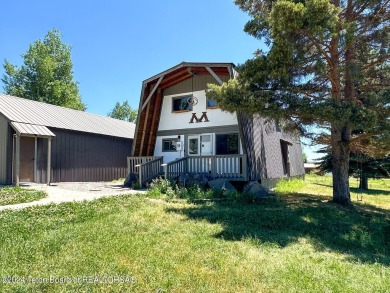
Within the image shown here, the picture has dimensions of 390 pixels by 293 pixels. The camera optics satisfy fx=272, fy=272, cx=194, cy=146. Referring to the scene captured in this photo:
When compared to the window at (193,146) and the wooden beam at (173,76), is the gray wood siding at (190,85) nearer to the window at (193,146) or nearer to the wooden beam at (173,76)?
the wooden beam at (173,76)

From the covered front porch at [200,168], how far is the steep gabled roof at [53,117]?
575 cm

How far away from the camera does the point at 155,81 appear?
14727mm

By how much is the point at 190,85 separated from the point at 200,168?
4711 millimetres

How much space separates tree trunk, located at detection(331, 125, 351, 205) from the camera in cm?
935

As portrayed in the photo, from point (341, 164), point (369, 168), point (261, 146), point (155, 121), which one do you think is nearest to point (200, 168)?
point (261, 146)

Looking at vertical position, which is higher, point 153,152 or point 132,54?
point 132,54

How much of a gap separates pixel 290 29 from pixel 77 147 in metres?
13.2

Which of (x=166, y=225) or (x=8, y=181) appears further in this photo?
(x=8, y=181)

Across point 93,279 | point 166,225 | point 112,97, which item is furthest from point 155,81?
point 112,97

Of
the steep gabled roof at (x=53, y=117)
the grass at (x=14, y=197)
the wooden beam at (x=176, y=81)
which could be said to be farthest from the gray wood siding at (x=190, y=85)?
the grass at (x=14, y=197)

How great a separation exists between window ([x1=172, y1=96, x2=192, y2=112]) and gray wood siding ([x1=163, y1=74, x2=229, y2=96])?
38cm

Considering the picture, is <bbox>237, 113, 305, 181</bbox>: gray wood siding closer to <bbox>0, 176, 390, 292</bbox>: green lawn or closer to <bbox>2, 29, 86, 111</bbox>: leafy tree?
<bbox>0, 176, 390, 292</bbox>: green lawn

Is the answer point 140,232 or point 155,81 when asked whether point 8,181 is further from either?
point 140,232

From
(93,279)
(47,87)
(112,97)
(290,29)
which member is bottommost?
(93,279)
